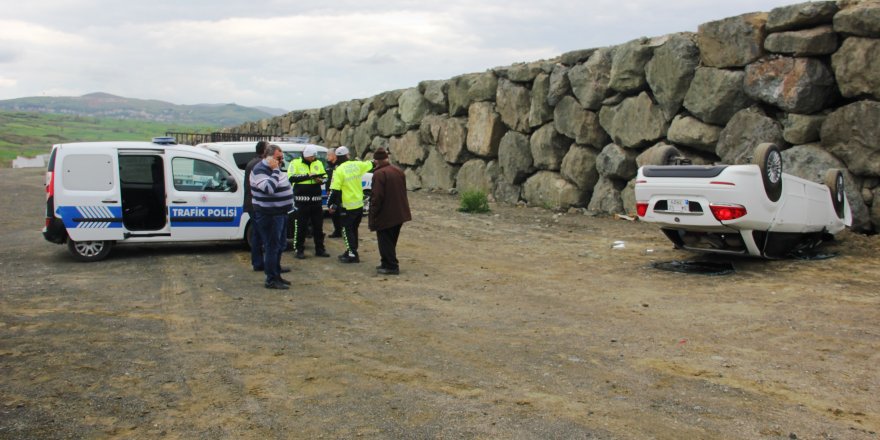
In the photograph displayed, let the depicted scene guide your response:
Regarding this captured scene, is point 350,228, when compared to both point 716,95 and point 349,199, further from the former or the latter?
point 716,95

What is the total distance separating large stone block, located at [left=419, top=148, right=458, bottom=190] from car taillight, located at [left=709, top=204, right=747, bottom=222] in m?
13.0

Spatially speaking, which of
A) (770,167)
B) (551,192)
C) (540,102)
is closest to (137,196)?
(770,167)

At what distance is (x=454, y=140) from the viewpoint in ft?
68.6

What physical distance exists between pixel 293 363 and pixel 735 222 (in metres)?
5.64

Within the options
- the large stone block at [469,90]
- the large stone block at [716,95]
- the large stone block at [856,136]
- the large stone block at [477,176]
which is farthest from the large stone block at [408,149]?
the large stone block at [856,136]

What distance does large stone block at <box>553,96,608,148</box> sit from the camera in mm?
15766

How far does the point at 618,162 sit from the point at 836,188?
16.8 ft

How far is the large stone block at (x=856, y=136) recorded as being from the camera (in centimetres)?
1055

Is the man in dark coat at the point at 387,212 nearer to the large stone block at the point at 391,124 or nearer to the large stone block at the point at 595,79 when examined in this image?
the large stone block at the point at 595,79

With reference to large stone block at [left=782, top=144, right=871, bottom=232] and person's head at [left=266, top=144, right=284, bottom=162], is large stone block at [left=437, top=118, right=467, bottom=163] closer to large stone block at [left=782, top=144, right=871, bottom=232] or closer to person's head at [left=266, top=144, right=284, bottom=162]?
large stone block at [left=782, top=144, right=871, bottom=232]

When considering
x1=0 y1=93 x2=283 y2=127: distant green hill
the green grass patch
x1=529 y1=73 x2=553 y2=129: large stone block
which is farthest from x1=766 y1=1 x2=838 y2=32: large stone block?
x1=0 y1=93 x2=283 y2=127: distant green hill

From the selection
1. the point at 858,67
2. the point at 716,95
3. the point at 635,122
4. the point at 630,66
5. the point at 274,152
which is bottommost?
the point at 274,152

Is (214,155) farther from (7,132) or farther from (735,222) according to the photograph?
(7,132)

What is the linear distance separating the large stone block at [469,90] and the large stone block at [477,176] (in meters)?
1.67
